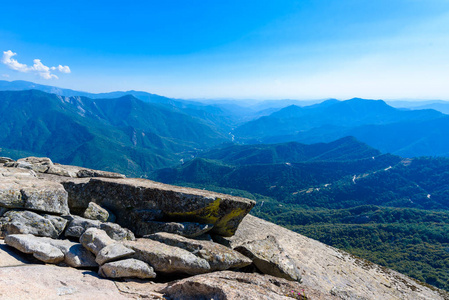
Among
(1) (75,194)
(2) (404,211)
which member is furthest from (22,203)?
(2) (404,211)

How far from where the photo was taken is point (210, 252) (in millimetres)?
12125

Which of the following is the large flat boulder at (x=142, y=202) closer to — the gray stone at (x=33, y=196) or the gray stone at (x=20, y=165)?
the gray stone at (x=33, y=196)

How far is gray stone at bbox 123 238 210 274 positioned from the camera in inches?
425

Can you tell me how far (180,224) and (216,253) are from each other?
3480mm

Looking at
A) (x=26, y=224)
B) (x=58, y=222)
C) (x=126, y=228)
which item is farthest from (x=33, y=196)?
(x=126, y=228)

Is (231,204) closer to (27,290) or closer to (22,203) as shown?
(27,290)

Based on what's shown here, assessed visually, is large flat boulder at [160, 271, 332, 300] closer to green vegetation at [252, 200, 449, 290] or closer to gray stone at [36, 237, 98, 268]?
gray stone at [36, 237, 98, 268]

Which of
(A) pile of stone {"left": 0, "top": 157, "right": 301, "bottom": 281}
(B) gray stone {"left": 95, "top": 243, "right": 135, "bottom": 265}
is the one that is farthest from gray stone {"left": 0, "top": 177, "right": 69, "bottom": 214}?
(B) gray stone {"left": 95, "top": 243, "right": 135, "bottom": 265}

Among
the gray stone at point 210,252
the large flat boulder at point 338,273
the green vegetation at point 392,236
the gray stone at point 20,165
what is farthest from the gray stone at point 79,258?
the green vegetation at point 392,236

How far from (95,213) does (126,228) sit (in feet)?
7.77

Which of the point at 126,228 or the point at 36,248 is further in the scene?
the point at 126,228

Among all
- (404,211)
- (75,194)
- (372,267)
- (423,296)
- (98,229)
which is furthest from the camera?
(404,211)

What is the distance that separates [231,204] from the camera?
16094mm

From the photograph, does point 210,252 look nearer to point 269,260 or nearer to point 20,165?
point 269,260
